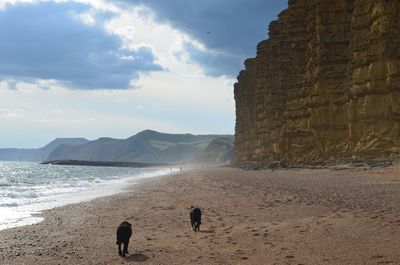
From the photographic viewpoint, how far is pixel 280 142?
56906 mm

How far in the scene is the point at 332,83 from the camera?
4550 centimetres

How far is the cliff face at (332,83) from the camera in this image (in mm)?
35406

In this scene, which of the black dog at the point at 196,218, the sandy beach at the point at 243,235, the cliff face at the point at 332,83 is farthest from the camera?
the cliff face at the point at 332,83

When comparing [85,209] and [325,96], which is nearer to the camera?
[85,209]

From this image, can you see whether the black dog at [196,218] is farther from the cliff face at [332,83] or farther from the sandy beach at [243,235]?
the cliff face at [332,83]

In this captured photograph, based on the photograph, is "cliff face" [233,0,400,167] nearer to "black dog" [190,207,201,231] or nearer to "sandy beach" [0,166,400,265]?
"sandy beach" [0,166,400,265]

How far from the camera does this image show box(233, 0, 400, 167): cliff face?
35406mm

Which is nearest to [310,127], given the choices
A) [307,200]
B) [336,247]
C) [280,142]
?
[280,142]

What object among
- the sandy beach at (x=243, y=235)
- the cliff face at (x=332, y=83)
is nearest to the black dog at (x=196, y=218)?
the sandy beach at (x=243, y=235)

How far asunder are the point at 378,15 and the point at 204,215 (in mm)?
27595

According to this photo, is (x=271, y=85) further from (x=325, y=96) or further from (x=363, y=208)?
(x=363, y=208)

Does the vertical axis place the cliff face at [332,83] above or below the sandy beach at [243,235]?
above

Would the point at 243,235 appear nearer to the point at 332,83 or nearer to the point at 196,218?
the point at 196,218

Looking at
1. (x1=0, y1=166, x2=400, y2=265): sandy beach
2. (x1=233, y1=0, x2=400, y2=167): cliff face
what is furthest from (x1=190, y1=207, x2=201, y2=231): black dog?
(x1=233, y1=0, x2=400, y2=167): cliff face
